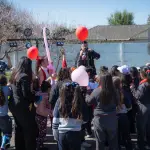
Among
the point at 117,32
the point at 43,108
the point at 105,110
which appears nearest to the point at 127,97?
the point at 105,110

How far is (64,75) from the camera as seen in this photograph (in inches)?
195

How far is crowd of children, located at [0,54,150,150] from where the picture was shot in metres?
4.17

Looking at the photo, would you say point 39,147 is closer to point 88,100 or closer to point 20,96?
point 20,96

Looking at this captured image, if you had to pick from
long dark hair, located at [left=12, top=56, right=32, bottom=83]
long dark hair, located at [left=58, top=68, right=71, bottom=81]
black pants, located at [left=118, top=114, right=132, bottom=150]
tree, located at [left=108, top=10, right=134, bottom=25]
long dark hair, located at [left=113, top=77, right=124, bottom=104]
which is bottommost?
black pants, located at [left=118, top=114, right=132, bottom=150]

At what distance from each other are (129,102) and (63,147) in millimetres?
1700

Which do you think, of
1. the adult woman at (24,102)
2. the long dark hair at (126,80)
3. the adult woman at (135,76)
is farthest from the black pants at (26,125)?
the adult woman at (135,76)

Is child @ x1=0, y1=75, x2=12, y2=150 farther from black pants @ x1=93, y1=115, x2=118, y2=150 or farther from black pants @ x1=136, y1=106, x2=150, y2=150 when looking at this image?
black pants @ x1=136, y1=106, x2=150, y2=150

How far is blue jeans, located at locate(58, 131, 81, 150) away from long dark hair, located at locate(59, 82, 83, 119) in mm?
244

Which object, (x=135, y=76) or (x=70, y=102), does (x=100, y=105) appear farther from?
(x=135, y=76)

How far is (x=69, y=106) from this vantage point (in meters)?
4.14

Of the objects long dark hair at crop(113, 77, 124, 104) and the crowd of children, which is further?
long dark hair at crop(113, 77, 124, 104)

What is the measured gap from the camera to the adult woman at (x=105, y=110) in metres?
4.60

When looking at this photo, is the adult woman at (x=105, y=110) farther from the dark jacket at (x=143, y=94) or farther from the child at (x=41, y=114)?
the child at (x=41, y=114)

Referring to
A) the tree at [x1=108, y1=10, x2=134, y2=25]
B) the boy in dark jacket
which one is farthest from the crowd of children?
the tree at [x1=108, y1=10, x2=134, y2=25]
